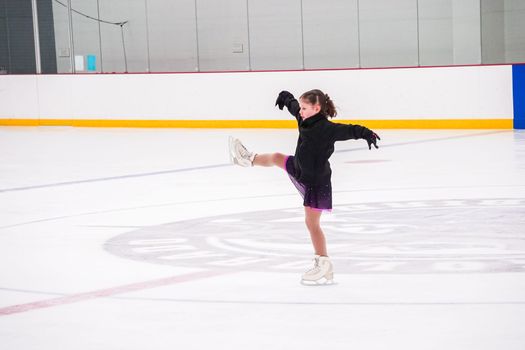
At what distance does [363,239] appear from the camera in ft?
23.6

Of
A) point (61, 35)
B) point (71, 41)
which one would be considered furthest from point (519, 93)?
point (61, 35)

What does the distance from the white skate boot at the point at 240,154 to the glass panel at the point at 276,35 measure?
1376cm

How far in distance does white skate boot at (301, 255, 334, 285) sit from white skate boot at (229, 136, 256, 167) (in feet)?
3.22

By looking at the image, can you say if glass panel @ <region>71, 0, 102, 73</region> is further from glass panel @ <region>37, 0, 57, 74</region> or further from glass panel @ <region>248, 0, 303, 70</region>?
glass panel @ <region>248, 0, 303, 70</region>

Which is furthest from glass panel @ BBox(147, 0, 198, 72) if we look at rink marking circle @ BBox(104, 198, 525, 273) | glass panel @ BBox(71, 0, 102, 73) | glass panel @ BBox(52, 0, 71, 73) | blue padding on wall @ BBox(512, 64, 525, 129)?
rink marking circle @ BBox(104, 198, 525, 273)

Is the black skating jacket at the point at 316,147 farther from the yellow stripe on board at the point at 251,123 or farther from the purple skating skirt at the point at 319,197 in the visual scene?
the yellow stripe on board at the point at 251,123

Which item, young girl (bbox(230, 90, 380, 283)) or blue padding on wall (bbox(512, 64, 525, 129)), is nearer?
young girl (bbox(230, 90, 380, 283))

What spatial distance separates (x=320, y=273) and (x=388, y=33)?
14140 millimetres

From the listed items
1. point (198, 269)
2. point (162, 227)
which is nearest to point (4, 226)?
point (162, 227)

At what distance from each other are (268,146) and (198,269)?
9368 mm

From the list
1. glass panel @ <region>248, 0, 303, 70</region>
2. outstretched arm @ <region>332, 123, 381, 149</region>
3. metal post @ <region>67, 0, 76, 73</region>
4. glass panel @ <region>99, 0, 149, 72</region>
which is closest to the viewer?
outstretched arm @ <region>332, 123, 381, 149</region>

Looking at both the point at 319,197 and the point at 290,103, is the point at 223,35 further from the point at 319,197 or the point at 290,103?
the point at 319,197

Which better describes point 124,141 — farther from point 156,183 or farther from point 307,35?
point 156,183

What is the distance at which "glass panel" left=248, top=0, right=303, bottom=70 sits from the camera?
66.6ft
